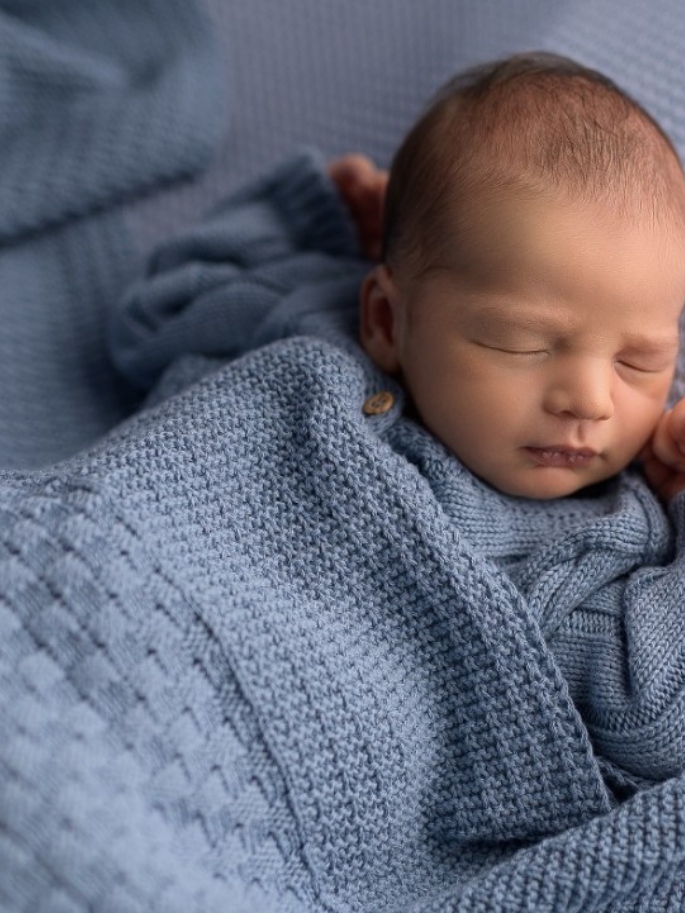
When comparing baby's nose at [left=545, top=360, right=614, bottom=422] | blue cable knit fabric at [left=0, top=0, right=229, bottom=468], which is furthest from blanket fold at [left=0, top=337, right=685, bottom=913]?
blue cable knit fabric at [left=0, top=0, right=229, bottom=468]

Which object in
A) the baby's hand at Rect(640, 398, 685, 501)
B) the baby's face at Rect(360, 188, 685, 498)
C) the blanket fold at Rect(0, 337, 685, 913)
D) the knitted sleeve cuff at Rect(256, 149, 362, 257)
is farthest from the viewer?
the knitted sleeve cuff at Rect(256, 149, 362, 257)

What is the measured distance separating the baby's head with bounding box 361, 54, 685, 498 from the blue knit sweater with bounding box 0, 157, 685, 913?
0.07m

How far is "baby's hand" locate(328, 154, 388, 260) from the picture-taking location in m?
1.51

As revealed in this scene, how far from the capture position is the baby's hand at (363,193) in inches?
59.6

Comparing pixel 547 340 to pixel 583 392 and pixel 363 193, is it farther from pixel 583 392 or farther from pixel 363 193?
pixel 363 193

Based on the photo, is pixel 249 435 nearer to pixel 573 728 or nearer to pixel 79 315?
pixel 573 728

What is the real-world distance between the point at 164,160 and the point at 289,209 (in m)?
0.22

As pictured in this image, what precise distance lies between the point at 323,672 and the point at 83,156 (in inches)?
35.3

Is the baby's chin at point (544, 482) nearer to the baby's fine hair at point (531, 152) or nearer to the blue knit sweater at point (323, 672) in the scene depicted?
the blue knit sweater at point (323, 672)

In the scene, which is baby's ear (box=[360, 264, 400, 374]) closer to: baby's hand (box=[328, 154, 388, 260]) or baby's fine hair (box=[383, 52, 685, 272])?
baby's fine hair (box=[383, 52, 685, 272])

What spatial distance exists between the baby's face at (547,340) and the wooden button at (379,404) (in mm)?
35

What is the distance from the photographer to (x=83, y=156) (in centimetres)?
153

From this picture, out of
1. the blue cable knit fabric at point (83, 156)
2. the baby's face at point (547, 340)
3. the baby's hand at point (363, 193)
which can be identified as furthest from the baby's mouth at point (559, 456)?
the blue cable knit fabric at point (83, 156)

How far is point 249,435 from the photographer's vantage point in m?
1.12
